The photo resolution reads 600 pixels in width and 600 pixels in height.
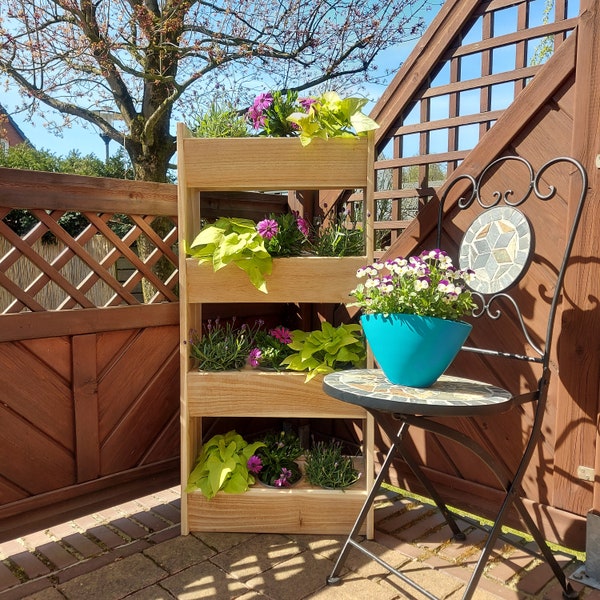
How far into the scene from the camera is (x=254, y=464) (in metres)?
2.13

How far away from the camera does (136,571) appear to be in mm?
1793

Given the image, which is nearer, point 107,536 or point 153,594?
point 153,594

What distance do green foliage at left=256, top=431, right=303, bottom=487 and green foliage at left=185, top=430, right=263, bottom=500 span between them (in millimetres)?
59

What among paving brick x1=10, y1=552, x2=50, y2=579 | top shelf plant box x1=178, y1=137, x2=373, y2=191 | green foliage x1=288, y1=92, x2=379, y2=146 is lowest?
paving brick x1=10, y1=552, x2=50, y2=579

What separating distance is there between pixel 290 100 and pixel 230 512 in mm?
1654

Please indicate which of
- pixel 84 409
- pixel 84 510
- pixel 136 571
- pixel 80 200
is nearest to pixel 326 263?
pixel 80 200

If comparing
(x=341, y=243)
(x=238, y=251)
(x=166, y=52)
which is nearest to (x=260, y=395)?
(x=238, y=251)

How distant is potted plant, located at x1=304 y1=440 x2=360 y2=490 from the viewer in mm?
2092

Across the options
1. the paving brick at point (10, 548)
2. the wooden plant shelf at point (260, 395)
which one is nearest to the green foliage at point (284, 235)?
the wooden plant shelf at point (260, 395)

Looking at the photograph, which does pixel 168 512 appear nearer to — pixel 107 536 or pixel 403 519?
pixel 107 536

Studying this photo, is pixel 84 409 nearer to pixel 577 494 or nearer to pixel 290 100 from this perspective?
pixel 290 100

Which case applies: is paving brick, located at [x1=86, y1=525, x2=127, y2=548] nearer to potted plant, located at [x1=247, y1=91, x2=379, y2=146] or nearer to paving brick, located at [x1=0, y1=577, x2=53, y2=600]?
paving brick, located at [x1=0, y1=577, x2=53, y2=600]

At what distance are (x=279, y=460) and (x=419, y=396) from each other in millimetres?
994

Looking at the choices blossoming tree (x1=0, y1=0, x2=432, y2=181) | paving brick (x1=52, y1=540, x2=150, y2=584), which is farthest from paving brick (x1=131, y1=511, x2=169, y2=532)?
blossoming tree (x1=0, y1=0, x2=432, y2=181)
